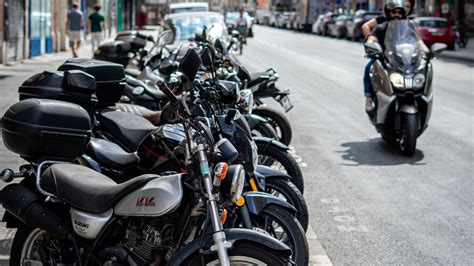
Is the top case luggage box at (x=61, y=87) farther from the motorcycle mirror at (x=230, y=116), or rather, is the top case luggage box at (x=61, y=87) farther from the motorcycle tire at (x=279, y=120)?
the motorcycle tire at (x=279, y=120)

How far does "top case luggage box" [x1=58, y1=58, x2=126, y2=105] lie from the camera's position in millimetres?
6957

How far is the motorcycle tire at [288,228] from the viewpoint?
4.71 m

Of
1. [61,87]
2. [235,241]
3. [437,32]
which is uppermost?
[437,32]

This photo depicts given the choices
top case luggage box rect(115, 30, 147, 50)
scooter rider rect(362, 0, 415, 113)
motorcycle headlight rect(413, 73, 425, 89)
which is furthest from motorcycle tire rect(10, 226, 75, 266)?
top case luggage box rect(115, 30, 147, 50)

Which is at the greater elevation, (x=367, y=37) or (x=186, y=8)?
(x=186, y=8)

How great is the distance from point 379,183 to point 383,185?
0.11 m

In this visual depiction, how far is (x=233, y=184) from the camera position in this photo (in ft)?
13.6

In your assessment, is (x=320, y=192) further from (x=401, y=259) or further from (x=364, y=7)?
(x=364, y=7)

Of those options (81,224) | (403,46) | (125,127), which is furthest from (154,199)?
(403,46)

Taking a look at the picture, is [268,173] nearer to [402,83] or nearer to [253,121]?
[253,121]

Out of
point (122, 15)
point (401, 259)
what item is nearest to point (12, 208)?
point (401, 259)

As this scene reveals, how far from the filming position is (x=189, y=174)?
425 cm

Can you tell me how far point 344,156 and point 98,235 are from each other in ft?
21.1

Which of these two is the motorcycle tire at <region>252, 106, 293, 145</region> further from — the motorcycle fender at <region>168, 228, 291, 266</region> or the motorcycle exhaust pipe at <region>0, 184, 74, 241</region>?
the motorcycle fender at <region>168, 228, 291, 266</region>
